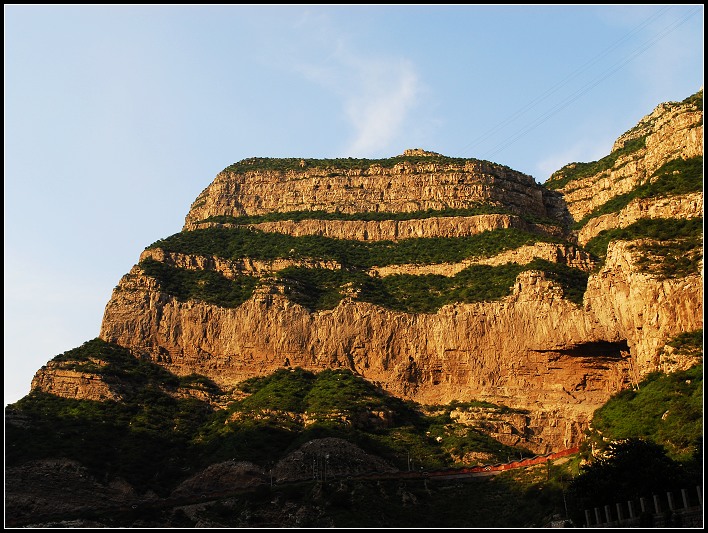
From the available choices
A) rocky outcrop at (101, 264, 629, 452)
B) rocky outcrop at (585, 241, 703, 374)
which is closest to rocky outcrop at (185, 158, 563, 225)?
rocky outcrop at (101, 264, 629, 452)

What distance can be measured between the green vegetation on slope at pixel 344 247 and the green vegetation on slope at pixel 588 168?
25197 millimetres

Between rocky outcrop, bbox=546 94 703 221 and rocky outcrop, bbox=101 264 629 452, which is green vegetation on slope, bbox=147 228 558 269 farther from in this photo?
rocky outcrop, bbox=546 94 703 221

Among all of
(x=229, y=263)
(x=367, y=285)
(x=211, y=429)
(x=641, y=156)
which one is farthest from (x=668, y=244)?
(x=229, y=263)

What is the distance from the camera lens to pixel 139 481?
6950cm

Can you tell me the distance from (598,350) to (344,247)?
33.5 m

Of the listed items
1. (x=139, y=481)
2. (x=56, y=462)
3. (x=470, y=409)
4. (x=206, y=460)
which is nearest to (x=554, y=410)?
(x=470, y=409)

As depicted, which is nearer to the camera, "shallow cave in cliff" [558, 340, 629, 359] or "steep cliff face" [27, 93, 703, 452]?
"steep cliff face" [27, 93, 703, 452]

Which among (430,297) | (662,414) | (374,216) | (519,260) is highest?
(374,216)

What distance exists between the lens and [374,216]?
108 meters

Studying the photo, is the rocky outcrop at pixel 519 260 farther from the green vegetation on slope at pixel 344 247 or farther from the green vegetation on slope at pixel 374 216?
the green vegetation on slope at pixel 374 216

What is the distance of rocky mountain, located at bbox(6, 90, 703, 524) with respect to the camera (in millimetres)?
76438

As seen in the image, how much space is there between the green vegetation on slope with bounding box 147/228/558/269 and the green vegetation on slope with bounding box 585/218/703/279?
17.2 m

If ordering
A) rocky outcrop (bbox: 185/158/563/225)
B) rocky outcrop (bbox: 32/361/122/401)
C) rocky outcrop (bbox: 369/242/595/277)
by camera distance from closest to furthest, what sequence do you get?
rocky outcrop (bbox: 32/361/122/401) < rocky outcrop (bbox: 369/242/595/277) < rocky outcrop (bbox: 185/158/563/225)

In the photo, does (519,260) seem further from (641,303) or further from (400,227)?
(641,303)
